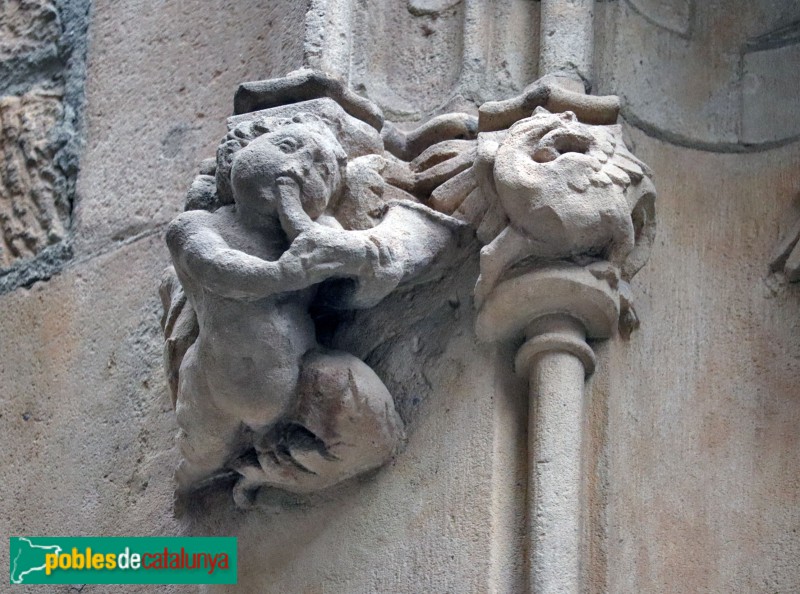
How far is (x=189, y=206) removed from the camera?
2014mm

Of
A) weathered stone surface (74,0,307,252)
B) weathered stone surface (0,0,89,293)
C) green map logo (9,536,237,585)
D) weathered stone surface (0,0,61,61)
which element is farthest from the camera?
weathered stone surface (0,0,61,61)

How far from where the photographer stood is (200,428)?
1985 millimetres

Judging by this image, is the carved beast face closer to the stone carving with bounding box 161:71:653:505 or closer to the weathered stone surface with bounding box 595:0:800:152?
the stone carving with bounding box 161:71:653:505

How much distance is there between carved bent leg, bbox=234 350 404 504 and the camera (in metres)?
1.93

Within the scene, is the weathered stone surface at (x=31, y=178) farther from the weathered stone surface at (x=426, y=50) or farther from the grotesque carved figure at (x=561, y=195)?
the grotesque carved figure at (x=561, y=195)

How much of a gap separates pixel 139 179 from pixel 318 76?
0.56m

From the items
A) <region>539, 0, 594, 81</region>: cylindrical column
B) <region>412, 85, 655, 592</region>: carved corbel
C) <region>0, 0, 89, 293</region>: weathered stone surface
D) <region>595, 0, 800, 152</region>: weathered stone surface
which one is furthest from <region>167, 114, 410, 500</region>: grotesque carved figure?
<region>0, 0, 89, 293</region>: weathered stone surface

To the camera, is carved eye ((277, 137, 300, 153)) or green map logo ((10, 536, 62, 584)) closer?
carved eye ((277, 137, 300, 153))

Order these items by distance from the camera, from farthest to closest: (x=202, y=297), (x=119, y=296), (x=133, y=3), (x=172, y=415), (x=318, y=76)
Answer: (x=133, y=3)
(x=119, y=296)
(x=172, y=415)
(x=318, y=76)
(x=202, y=297)

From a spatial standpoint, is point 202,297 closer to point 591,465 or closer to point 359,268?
point 359,268

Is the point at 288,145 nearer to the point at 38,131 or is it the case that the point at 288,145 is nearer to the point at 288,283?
the point at 288,283

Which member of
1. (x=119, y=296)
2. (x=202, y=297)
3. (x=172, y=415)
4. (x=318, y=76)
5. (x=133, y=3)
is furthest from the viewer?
(x=133, y=3)

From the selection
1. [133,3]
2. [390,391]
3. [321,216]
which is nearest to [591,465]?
[390,391]

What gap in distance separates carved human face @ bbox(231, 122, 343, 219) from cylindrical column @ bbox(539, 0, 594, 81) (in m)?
0.37
